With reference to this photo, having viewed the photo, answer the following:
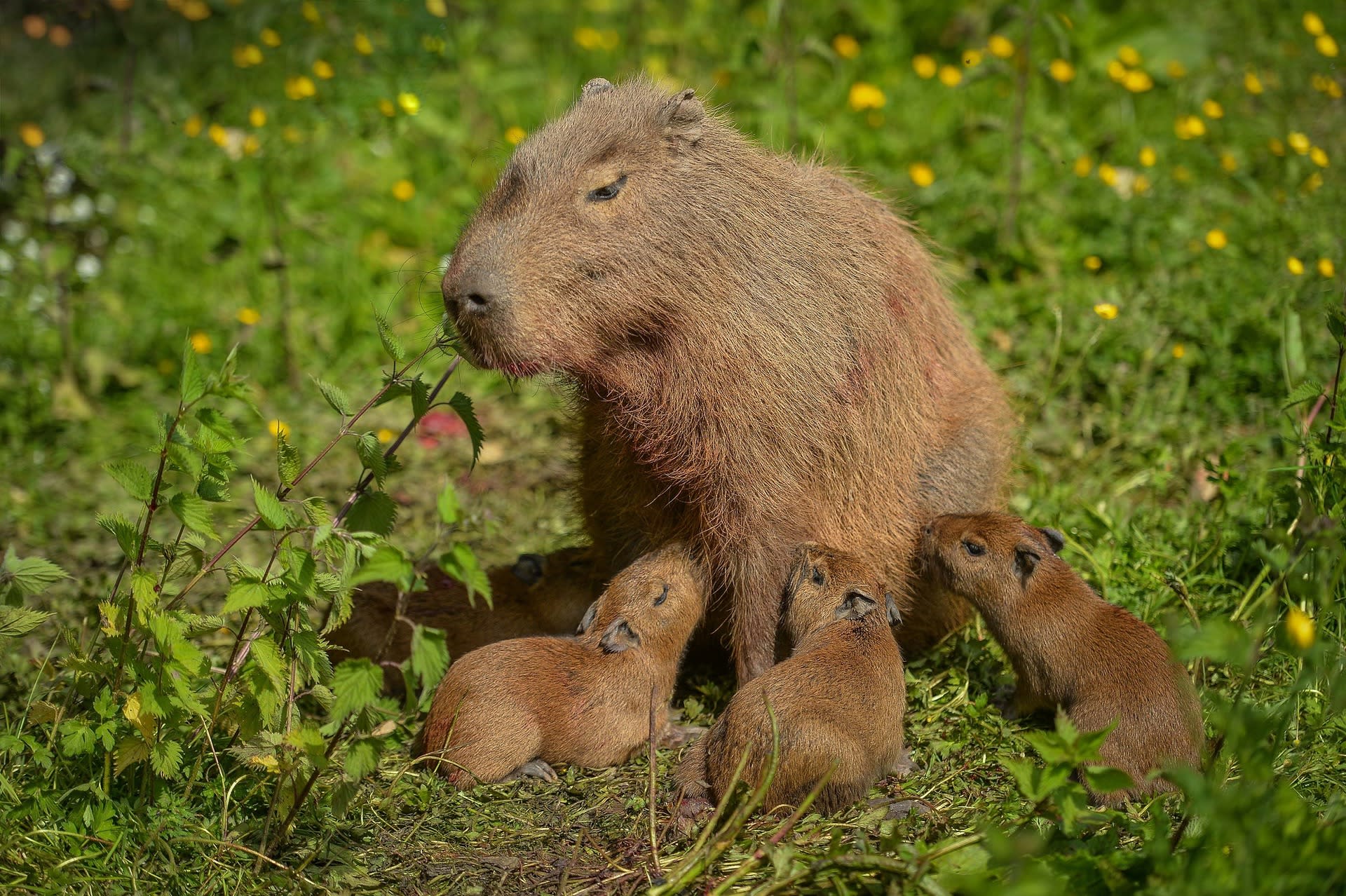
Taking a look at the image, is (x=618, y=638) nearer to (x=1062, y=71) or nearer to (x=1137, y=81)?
(x=1062, y=71)

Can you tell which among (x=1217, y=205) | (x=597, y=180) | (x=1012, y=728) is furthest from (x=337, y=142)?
(x=1012, y=728)

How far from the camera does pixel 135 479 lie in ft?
8.81

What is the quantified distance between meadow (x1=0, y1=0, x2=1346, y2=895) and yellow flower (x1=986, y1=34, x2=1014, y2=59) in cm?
3

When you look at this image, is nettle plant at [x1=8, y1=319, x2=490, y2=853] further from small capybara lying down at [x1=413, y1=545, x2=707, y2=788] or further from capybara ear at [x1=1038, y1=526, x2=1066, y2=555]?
capybara ear at [x1=1038, y1=526, x2=1066, y2=555]

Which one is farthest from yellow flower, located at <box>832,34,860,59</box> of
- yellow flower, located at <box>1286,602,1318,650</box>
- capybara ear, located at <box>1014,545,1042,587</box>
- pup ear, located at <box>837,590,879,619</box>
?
yellow flower, located at <box>1286,602,1318,650</box>

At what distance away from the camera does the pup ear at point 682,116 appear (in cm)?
336

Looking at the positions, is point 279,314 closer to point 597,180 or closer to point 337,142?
point 337,142

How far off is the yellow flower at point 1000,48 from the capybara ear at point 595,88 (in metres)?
3.71

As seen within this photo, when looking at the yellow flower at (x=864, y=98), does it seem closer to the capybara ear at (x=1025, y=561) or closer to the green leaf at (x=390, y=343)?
the capybara ear at (x=1025, y=561)

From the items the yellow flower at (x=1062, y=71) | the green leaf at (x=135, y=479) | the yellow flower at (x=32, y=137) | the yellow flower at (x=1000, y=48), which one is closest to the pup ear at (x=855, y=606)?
the green leaf at (x=135, y=479)

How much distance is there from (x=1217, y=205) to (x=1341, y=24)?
1904 mm

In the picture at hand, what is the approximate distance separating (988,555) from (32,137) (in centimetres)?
490

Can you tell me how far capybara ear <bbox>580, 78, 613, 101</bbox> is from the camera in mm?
3501

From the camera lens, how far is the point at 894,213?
4125 mm
